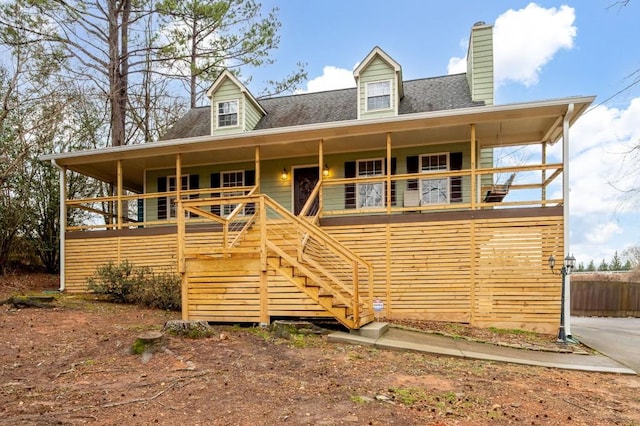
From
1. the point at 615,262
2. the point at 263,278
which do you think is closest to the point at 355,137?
the point at 263,278

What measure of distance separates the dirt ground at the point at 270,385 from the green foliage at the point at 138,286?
2.49 metres

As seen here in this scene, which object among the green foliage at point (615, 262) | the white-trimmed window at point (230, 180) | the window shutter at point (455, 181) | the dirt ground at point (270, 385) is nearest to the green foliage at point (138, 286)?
the dirt ground at point (270, 385)

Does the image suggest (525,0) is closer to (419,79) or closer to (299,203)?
(419,79)

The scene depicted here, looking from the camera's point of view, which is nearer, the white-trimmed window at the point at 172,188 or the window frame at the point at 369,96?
the window frame at the point at 369,96

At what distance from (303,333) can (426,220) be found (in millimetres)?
3799

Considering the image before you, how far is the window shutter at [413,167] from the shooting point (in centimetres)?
1070

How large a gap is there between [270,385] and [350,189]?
7436mm

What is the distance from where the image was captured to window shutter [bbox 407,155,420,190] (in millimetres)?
10703

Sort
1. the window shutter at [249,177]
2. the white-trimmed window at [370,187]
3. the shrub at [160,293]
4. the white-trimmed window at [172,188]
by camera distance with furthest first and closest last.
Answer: the white-trimmed window at [172,188] → the window shutter at [249,177] → the white-trimmed window at [370,187] → the shrub at [160,293]

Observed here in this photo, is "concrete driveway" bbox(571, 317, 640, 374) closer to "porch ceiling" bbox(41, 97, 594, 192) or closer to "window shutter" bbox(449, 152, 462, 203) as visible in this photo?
"window shutter" bbox(449, 152, 462, 203)

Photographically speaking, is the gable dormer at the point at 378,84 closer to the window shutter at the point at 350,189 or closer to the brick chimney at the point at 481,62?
the window shutter at the point at 350,189

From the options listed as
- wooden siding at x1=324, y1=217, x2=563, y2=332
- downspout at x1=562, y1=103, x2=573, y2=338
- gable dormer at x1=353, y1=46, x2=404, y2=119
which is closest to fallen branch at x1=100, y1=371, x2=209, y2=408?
wooden siding at x1=324, y1=217, x2=563, y2=332

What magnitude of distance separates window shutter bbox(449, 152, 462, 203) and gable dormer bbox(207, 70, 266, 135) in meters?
6.31

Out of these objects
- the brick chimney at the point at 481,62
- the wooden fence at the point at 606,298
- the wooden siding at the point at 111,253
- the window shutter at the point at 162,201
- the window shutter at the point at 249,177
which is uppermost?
the brick chimney at the point at 481,62
